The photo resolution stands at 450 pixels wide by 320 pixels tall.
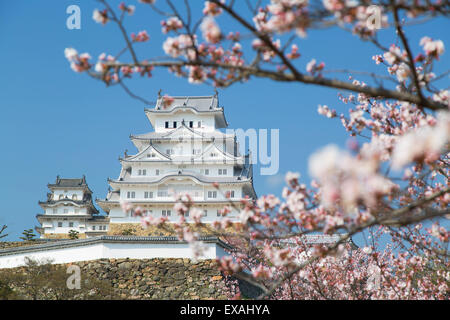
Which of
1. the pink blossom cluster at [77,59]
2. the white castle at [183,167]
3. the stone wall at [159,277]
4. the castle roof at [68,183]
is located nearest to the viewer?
the pink blossom cluster at [77,59]

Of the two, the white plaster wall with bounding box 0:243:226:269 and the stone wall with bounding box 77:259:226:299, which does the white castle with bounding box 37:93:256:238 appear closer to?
the white plaster wall with bounding box 0:243:226:269

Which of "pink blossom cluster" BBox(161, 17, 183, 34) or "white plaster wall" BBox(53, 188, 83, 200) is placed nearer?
"pink blossom cluster" BBox(161, 17, 183, 34)

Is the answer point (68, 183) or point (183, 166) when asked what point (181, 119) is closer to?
point (183, 166)

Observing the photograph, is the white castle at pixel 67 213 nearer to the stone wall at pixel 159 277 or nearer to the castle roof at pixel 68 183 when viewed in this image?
the castle roof at pixel 68 183

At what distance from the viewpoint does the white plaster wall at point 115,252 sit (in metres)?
16.8

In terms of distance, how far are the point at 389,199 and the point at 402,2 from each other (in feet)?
5.50

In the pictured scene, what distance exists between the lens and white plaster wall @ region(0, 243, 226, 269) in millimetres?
16844

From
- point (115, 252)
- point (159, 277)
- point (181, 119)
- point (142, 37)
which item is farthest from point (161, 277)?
point (181, 119)

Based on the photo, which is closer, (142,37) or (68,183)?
(142,37)

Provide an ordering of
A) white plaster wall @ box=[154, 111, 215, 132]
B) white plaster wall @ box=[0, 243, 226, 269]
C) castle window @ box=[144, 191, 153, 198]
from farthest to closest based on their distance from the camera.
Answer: white plaster wall @ box=[154, 111, 215, 132] → castle window @ box=[144, 191, 153, 198] → white plaster wall @ box=[0, 243, 226, 269]

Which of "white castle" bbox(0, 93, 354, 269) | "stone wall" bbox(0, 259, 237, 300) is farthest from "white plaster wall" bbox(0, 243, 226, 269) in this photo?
"white castle" bbox(0, 93, 354, 269)

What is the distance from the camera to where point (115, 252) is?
1692 centimetres

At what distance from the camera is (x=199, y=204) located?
99.3ft

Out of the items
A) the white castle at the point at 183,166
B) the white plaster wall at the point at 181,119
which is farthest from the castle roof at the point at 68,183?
the white plaster wall at the point at 181,119
